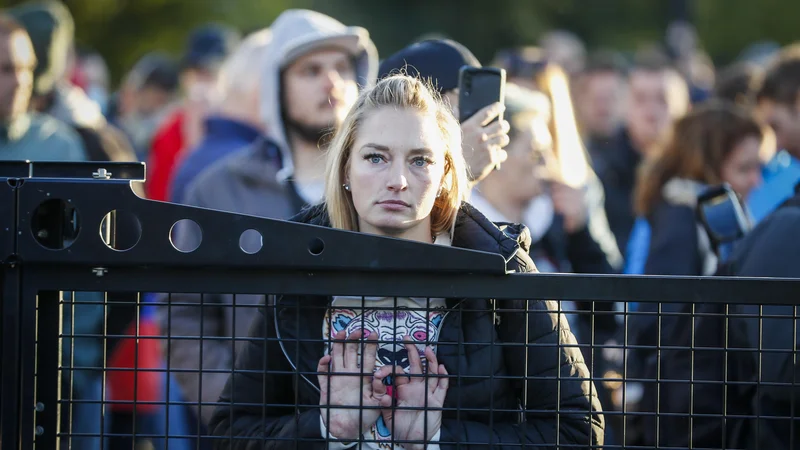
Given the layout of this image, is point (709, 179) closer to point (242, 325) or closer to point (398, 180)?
point (242, 325)

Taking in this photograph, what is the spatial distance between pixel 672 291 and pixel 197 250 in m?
0.86

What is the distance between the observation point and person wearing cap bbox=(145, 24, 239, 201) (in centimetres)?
773

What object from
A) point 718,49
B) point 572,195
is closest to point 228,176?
point 572,195

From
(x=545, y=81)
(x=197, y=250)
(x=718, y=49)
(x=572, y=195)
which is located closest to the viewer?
(x=197, y=250)

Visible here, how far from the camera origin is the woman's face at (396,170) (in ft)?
7.91

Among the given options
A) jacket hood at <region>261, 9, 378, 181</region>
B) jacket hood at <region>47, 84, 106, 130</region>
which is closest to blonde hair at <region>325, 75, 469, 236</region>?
jacket hood at <region>261, 9, 378, 181</region>

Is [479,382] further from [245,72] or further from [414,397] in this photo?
[245,72]

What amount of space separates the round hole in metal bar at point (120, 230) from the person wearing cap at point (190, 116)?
497 centimetres

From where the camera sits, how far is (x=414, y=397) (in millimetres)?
2129

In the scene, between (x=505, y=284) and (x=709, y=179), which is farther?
(x=709, y=179)

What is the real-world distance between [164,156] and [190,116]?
0.35 meters

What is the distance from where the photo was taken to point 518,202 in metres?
4.66

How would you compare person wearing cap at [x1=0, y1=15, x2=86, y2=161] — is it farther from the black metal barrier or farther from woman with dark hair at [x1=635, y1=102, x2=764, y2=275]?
the black metal barrier

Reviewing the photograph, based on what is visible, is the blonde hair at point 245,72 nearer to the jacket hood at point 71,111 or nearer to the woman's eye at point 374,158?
the jacket hood at point 71,111
